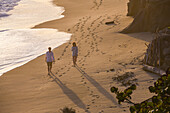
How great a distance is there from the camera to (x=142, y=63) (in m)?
12.7

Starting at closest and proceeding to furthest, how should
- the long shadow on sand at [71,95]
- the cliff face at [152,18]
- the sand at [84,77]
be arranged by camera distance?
1. the long shadow on sand at [71,95]
2. the sand at [84,77]
3. the cliff face at [152,18]

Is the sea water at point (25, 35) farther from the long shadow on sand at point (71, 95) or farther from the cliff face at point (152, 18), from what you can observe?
the cliff face at point (152, 18)

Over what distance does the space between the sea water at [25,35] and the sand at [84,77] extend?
3.80 feet

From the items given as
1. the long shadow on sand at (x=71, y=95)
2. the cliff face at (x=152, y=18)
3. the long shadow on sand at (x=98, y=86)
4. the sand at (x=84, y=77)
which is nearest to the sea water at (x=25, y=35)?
the sand at (x=84, y=77)

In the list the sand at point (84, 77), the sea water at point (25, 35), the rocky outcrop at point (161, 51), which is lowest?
the sea water at point (25, 35)

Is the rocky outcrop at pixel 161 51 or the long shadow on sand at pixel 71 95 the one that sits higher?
the rocky outcrop at pixel 161 51

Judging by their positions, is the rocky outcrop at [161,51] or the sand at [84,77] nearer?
the sand at [84,77]

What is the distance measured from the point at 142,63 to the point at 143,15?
7058 millimetres

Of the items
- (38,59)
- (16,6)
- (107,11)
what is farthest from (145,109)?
(16,6)

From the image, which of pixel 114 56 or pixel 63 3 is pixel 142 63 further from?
pixel 63 3

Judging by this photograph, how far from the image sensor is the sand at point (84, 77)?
32.4 ft

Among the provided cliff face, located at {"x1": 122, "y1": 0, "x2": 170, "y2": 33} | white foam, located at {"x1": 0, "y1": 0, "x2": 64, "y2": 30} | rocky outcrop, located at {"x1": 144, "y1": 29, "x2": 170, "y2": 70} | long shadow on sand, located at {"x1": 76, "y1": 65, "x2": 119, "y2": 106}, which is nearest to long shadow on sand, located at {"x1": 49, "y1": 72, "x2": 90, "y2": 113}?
→ long shadow on sand, located at {"x1": 76, "y1": 65, "x2": 119, "y2": 106}

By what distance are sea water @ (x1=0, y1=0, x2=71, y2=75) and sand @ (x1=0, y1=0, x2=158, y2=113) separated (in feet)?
3.80

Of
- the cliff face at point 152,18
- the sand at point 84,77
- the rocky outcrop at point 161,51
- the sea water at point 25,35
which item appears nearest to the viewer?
the sand at point 84,77
